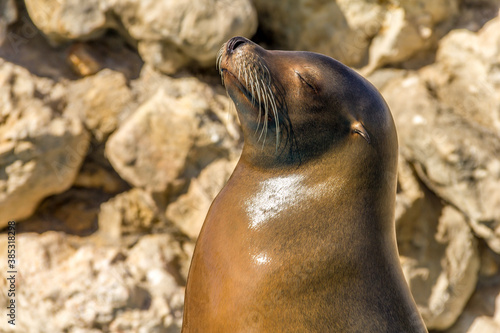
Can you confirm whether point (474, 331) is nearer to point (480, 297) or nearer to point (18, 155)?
point (480, 297)

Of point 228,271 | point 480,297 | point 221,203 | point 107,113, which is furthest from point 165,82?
point 480,297

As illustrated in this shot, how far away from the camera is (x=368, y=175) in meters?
2.17

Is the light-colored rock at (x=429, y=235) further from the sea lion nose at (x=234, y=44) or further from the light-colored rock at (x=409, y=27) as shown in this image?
the sea lion nose at (x=234, y=44)

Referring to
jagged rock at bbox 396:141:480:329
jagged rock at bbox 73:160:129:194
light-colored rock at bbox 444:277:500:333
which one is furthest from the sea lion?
light-colored rock at bbox 444:277:500:333

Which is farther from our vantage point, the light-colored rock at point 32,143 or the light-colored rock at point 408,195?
the light-colored rock at point 408,195

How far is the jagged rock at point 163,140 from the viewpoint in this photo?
424 centimetres

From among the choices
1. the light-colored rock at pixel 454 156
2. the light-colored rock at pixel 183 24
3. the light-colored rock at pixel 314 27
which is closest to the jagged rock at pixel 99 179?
the light-colored rock at pixel 183 24

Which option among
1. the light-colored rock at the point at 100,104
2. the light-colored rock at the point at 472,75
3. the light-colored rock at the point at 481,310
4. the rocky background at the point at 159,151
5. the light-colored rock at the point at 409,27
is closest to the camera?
the rocky background at the point at 159,151

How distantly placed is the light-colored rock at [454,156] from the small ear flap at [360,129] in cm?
233

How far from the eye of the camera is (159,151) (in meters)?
4.27

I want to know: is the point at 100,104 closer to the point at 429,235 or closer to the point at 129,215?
the point at 129,215

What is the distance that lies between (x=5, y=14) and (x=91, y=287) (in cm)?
223

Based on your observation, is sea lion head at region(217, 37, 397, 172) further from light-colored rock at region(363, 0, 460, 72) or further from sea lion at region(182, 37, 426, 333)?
light-colored rock at region(363, 0, 460, 72)

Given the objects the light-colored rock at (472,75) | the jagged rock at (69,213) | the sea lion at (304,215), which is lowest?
the jagged rock at (69,213)
